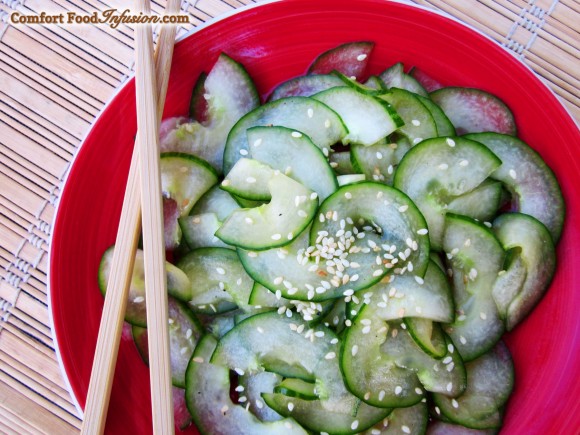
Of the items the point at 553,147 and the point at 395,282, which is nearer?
the point at 395,282

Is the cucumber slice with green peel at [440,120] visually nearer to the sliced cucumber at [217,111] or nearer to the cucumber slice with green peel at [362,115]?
the cucumber slice with green peel at [362,115]

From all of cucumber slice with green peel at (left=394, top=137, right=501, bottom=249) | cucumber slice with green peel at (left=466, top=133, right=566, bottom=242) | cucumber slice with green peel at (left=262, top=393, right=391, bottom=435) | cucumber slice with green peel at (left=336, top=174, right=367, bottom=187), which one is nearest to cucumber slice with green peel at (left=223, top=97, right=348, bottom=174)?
cucumber slice with green peel at (left=336, top=174, right=367, bottom=187)

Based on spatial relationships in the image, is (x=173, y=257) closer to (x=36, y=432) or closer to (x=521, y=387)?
(x=36, y=432)

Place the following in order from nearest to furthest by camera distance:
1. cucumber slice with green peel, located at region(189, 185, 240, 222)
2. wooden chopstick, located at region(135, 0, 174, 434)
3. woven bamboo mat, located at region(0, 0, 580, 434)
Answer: wooden chopstick, located at region(135, 0, 174, 434) < cucumber slice with green peel, located at region(189, 185, 240, 222) < woven bamboo mat, located at region(0, 0, 580, 434)

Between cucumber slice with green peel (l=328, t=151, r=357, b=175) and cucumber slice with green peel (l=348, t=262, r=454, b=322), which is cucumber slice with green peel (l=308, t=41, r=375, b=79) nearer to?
cucumber slice with green peel (l=328, t=151, r=357, b=175)

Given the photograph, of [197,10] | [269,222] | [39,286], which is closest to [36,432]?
[39,286]

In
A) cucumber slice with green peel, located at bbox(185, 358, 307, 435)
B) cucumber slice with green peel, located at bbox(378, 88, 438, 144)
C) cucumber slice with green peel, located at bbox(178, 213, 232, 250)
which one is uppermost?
cucumber slice with green peel, located at bbox(378, 88, 438, 144)

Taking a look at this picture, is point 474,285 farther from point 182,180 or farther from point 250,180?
point 182,180
